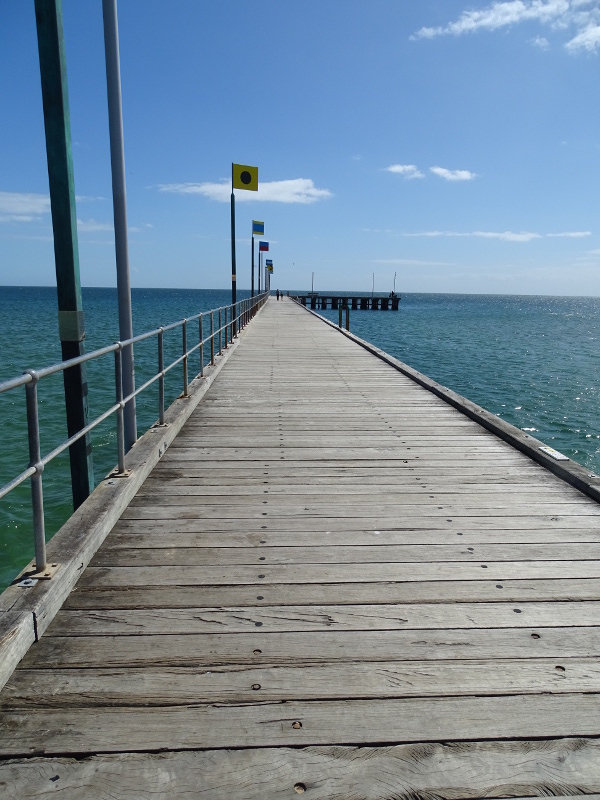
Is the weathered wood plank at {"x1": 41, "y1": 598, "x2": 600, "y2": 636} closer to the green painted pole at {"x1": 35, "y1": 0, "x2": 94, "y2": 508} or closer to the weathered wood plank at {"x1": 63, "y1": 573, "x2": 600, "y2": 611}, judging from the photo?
the weathered wood plank at {"x1": 63, "y1": 573, "x2": 600, "y2": 611}

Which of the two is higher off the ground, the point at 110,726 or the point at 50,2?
the point at 50,2

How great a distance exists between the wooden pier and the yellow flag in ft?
40.5

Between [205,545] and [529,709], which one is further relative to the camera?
[205,545]

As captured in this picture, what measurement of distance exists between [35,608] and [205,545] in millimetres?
1038

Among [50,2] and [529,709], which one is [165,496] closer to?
[529,709]

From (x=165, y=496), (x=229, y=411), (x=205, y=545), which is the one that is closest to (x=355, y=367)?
(x=229, y=411)

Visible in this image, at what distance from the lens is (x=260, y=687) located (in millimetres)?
2029

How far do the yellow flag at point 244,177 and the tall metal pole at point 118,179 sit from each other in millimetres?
10494

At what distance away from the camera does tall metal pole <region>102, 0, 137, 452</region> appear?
4.92 metres

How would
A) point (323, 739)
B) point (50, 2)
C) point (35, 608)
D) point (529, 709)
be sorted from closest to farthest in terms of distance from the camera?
point (323, 739)
point (529, 709)
point (35, 608)
point (50, 2)

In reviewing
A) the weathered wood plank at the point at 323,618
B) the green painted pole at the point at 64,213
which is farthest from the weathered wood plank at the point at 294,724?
the green painted pole at the point at 64,213

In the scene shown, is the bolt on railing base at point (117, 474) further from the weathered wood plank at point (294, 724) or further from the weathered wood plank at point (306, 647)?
the weathered wood plank at point (294, 724)

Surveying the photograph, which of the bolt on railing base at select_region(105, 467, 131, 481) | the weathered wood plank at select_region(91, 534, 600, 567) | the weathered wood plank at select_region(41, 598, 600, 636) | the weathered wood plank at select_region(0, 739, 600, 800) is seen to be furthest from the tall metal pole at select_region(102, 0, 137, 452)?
the weathered wood plank at select_region(0, 739, 600, 800)

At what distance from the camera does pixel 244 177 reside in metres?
15.2
